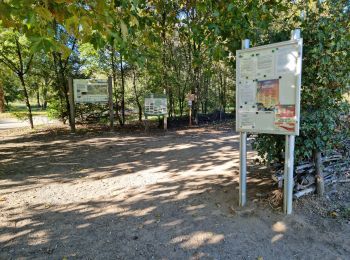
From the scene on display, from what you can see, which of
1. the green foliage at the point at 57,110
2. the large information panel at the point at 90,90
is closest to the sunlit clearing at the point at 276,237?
the large information panel at the point at 90,90

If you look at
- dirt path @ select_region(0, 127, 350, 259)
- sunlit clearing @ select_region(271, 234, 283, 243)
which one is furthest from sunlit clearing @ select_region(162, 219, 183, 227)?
sunlit clearing @ select_region(271, 234, 283, 243)

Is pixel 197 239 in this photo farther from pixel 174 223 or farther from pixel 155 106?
pixel 155 106

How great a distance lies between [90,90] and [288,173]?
8.97 m

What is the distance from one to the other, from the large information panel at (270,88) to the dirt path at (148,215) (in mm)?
1144

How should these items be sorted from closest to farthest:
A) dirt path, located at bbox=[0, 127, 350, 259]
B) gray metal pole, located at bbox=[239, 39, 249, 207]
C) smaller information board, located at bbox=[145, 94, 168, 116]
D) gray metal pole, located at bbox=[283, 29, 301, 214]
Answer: dirt path, located at bbox=[0, 127, 350, 259], gray metal pole, located at bbox=[283, 29, 301, 214], gray metal pole, located at bbox=[239, 39, 249, 207], smaller information board, located at bbox=[145, 94, 168, 116]

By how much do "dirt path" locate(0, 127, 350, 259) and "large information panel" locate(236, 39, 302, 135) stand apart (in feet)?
3.75

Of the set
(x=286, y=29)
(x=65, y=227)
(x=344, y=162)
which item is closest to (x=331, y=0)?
(x=286, y=29)

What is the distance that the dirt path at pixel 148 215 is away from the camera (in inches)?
106

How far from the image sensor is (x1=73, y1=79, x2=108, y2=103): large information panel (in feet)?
33.9

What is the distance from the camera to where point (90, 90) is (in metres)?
10.5

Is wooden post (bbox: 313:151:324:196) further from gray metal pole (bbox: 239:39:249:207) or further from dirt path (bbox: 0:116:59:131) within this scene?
dirt path (bbox: 0:116:59:131)

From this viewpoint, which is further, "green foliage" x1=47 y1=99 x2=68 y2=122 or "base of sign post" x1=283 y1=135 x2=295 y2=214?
"green foliage" x1=47 y1=99 x2=68 y2=122

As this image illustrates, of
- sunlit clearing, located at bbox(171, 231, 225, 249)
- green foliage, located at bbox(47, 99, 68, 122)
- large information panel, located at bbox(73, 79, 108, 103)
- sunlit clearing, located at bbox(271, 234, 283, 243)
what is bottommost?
sunlit clearing, located at bbox(171, 231, 225, 249)

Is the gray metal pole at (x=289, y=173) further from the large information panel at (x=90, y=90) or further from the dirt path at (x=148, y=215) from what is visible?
the large information panel at (x=90, y=90)
